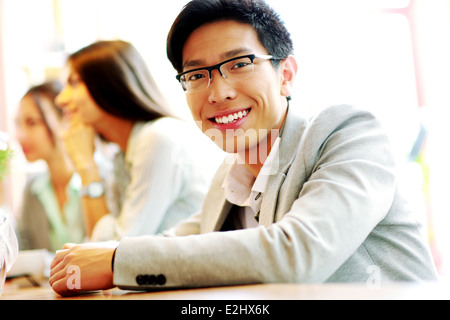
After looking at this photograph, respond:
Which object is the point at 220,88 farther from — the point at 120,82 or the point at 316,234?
the point at 120,82

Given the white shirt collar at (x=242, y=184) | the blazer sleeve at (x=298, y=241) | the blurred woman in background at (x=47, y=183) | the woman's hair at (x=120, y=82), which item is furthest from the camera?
the blurred woman in background at (x=47, y=183)

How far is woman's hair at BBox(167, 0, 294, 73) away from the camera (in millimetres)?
1125

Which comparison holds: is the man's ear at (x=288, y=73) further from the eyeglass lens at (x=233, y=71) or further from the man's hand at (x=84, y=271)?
the man's hand at (x=84, y=271)

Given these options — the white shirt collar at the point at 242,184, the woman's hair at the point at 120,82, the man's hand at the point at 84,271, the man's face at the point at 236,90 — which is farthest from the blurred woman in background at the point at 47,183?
the man's hand at the point at 84,271

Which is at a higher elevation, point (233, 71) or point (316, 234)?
point (233, 71)

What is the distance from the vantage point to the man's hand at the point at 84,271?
31.1 inches

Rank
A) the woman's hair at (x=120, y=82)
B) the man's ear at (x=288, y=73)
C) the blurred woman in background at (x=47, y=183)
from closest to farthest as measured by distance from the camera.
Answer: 1. the man's ear at (x=288, y=73)
2. the woman's hair at (x=120, y=82)
3. the blurred woman in background at (x=47, y=183)

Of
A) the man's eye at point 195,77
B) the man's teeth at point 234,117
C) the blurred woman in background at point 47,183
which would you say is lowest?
the blurred woman in background at point 47,183

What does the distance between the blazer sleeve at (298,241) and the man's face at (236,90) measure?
26 centimetres

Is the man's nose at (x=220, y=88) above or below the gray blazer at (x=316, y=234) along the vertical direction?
above

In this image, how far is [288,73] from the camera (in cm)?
123

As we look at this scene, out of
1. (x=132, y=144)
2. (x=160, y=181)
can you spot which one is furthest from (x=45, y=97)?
(x=160, y=181)

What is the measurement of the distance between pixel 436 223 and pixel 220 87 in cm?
228

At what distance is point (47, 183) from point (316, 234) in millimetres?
2403
